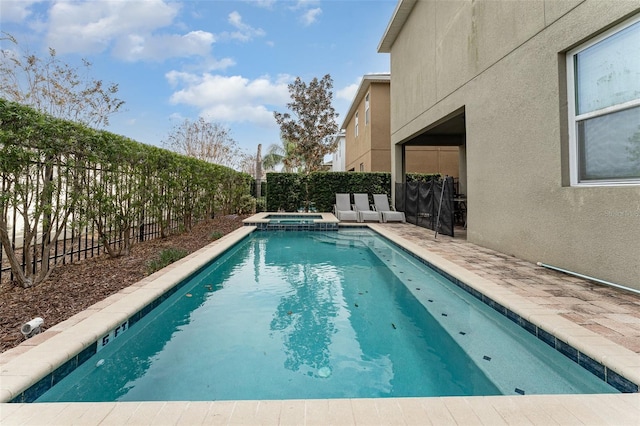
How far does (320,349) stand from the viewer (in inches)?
120

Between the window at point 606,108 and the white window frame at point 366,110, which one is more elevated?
the white window frame at point 366,110

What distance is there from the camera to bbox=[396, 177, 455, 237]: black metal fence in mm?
8281

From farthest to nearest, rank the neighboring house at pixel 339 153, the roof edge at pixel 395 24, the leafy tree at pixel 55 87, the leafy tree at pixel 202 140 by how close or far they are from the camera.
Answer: the neighboring house at pixel 339 153
the leafy tree at pixel 202 140
the roof edge at pixel 395 24
the leafy tree at pixel 55 87

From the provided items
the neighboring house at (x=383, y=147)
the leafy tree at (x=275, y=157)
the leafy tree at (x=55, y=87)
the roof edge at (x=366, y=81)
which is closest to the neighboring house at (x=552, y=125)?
the roof edge at (x=366, y=81)

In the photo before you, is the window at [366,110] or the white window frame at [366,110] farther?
the window at [366,110]

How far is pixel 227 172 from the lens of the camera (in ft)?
43.7

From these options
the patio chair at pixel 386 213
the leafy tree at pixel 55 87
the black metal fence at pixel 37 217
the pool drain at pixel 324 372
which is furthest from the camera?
the patio chair at pixel 386 213

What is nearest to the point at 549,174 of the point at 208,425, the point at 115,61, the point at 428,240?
the point at 428,240

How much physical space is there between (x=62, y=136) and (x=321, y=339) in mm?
4149

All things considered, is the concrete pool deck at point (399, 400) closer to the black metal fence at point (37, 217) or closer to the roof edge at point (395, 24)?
the black metal fence at point (37, 217)

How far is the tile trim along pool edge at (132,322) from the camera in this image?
2.09m

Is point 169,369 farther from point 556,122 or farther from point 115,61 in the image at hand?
point 115,61

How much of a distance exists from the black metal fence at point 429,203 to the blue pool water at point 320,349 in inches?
149

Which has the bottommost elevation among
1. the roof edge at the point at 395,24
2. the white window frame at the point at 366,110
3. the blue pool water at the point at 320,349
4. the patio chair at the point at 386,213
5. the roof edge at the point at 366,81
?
the blue pool water at the point at 320,349
